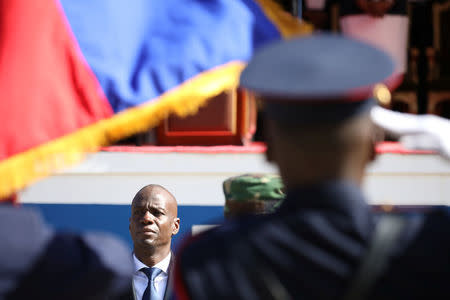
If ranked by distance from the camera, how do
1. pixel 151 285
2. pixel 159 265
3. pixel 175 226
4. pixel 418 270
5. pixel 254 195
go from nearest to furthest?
pixel 418 270, pixel 254 195, pixel 151 285, pixel 159 265, pixel 175 226

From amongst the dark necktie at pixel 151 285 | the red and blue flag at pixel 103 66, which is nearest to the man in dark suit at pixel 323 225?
the red and blue flag at pixel 103 66

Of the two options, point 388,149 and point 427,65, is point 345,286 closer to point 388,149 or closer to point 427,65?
point 388,149

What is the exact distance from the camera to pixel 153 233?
224cm

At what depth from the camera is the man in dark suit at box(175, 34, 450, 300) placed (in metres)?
0.71

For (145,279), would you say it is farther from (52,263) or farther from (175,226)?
(52,263)

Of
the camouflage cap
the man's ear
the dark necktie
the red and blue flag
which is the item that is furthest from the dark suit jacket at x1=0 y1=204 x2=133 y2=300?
the man's ear

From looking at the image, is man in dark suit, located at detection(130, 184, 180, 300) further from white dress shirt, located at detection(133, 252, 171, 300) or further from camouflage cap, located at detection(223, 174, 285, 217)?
camouflage cap, located at detection(223, 174, 285, 217)

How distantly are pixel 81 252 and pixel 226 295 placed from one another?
0.20 meters

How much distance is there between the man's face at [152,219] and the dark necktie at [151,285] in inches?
4.7

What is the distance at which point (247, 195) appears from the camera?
1.89 m

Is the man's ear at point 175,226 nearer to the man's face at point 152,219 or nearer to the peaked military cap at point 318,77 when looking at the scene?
the man's face at point 152,219

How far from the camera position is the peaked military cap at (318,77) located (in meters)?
0.74

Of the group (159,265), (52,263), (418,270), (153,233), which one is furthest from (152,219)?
(418,270)

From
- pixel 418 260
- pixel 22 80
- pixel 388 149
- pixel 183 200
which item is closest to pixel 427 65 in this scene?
pixel 388 149
